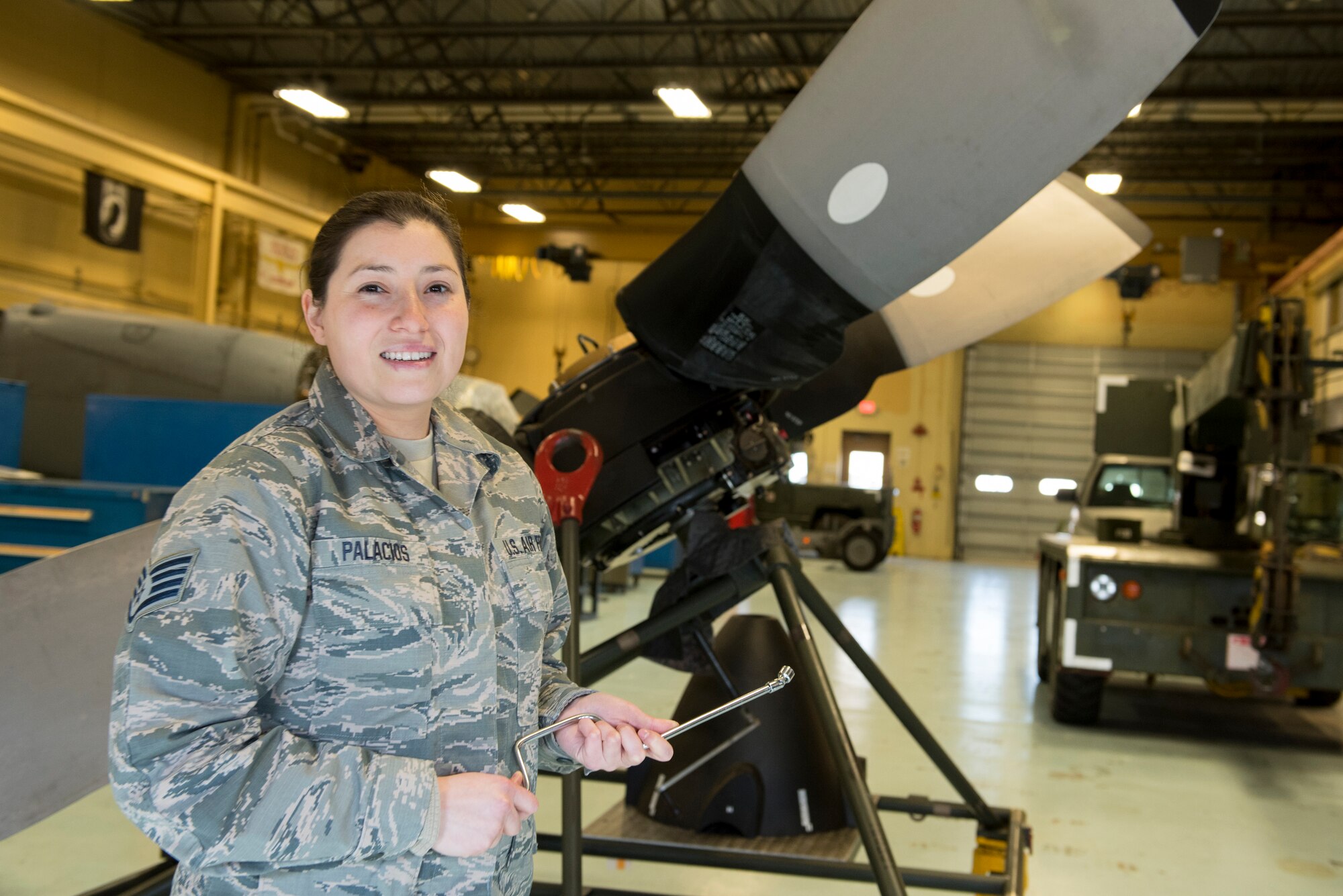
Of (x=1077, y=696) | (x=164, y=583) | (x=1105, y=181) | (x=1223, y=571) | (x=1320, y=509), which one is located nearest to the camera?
(x=164, y=583)

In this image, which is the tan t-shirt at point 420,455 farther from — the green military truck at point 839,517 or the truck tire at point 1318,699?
the green military truck at point 839,517

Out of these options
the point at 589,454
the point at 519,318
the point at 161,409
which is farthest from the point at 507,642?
the point at 519,318

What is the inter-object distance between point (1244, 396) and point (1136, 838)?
2.39 m

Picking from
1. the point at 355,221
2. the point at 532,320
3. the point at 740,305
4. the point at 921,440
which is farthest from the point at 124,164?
the point at 355,221

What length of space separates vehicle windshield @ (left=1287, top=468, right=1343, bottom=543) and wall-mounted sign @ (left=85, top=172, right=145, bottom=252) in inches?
566

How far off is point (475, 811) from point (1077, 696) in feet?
19.3

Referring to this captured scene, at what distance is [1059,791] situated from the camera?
4.98 metres

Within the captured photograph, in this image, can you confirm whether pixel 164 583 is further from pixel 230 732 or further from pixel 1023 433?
pixel 1023 433

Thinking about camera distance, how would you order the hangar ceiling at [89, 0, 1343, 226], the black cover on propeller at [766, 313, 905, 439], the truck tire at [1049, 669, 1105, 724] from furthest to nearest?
1. the hangar ceiling at [89, 0, 1343, 226]
2. the truck tire at [1049, 669, 1105, 724]
3. the black cover on propeller at [766, 313, 905, 439]

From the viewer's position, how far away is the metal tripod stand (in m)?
2.58

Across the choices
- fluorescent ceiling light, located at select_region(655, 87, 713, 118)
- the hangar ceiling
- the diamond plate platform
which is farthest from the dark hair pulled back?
the hangar ceiling

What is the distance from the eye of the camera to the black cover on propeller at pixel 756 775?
10.8 feet

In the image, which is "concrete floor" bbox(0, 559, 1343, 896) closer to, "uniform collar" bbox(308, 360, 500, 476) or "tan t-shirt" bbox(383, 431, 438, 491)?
"tan t-shirt" bbox(383, 431, 438, 491)

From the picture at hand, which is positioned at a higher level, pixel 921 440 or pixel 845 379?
pixel 921 440
